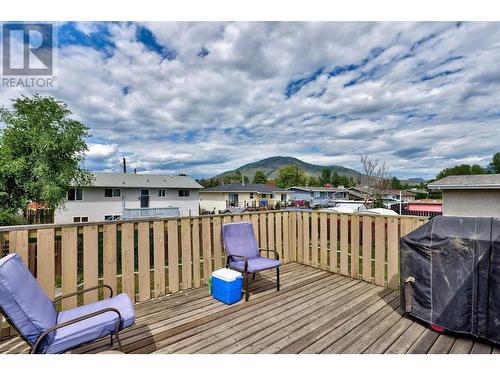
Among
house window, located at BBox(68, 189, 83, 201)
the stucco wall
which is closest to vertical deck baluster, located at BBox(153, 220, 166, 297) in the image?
the stucco wall

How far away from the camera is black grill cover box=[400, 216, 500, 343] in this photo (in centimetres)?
202

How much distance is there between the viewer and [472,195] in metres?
12.0

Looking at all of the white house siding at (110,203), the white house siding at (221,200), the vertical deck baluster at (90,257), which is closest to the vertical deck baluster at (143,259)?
the vertical deck baluster at (90,257)

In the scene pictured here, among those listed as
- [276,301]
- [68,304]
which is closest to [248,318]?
[276,301]

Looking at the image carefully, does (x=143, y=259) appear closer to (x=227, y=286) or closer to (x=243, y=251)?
(x=227, y=286)

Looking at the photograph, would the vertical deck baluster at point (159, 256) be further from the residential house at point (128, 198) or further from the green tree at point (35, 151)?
the residential house at point (128, 198)

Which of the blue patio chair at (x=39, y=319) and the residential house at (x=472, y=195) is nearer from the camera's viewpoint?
the blue patio chair at (x=39, y=319)

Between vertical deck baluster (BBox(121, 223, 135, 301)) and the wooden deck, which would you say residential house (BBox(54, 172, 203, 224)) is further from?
the wooden deck
